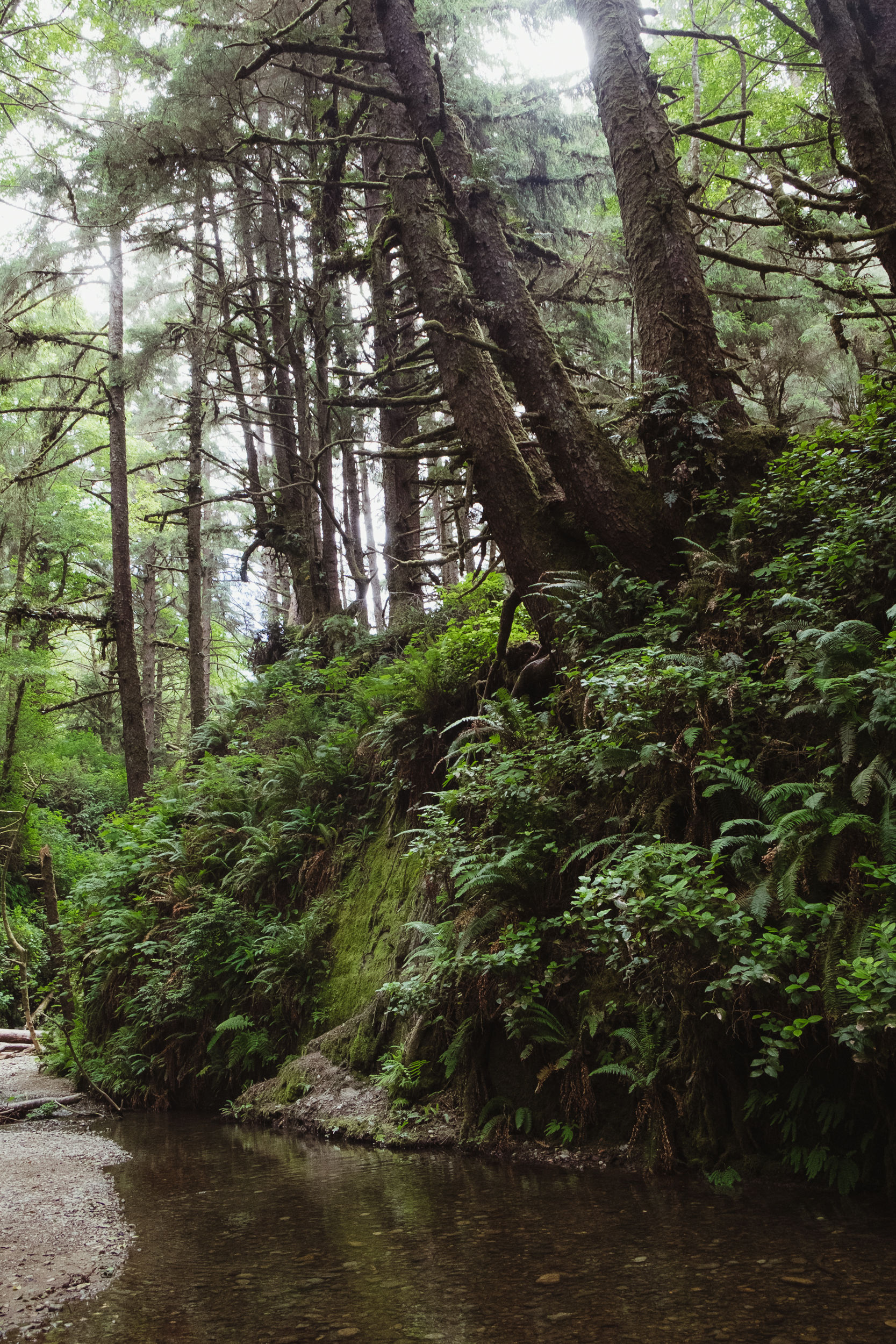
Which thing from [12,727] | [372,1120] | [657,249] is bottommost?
[372,1120]

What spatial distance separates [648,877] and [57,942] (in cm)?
1100

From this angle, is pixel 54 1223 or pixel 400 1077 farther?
pixel 400 1077

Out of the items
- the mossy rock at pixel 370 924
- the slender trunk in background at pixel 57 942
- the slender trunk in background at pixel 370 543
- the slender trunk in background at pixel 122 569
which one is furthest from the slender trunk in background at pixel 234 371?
the mossy rock at pixel 370 924

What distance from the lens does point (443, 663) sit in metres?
8.01

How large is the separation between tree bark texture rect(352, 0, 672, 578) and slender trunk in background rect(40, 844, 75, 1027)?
27.1 feet

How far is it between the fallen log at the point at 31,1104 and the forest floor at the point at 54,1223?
608 millimetres

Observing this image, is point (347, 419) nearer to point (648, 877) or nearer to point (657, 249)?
point (657, 249)

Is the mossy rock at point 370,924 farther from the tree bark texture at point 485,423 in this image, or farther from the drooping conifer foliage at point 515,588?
the tree bark texture at point 485,423

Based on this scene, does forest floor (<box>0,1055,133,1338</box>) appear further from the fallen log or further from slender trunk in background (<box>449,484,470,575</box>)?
slender trunk in background (<box>449,484,470,575</box>)

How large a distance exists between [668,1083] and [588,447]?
15.8ft

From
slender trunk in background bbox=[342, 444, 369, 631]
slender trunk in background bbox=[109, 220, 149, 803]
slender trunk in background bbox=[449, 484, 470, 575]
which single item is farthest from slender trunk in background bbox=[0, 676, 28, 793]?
slender trunk in background bbox=[449, 484, 470, 575]

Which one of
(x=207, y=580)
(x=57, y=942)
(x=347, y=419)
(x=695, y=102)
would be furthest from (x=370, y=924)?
(x=207, y=580)

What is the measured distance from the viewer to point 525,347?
7.20 metres

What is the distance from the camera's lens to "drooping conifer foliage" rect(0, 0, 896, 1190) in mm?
3887
